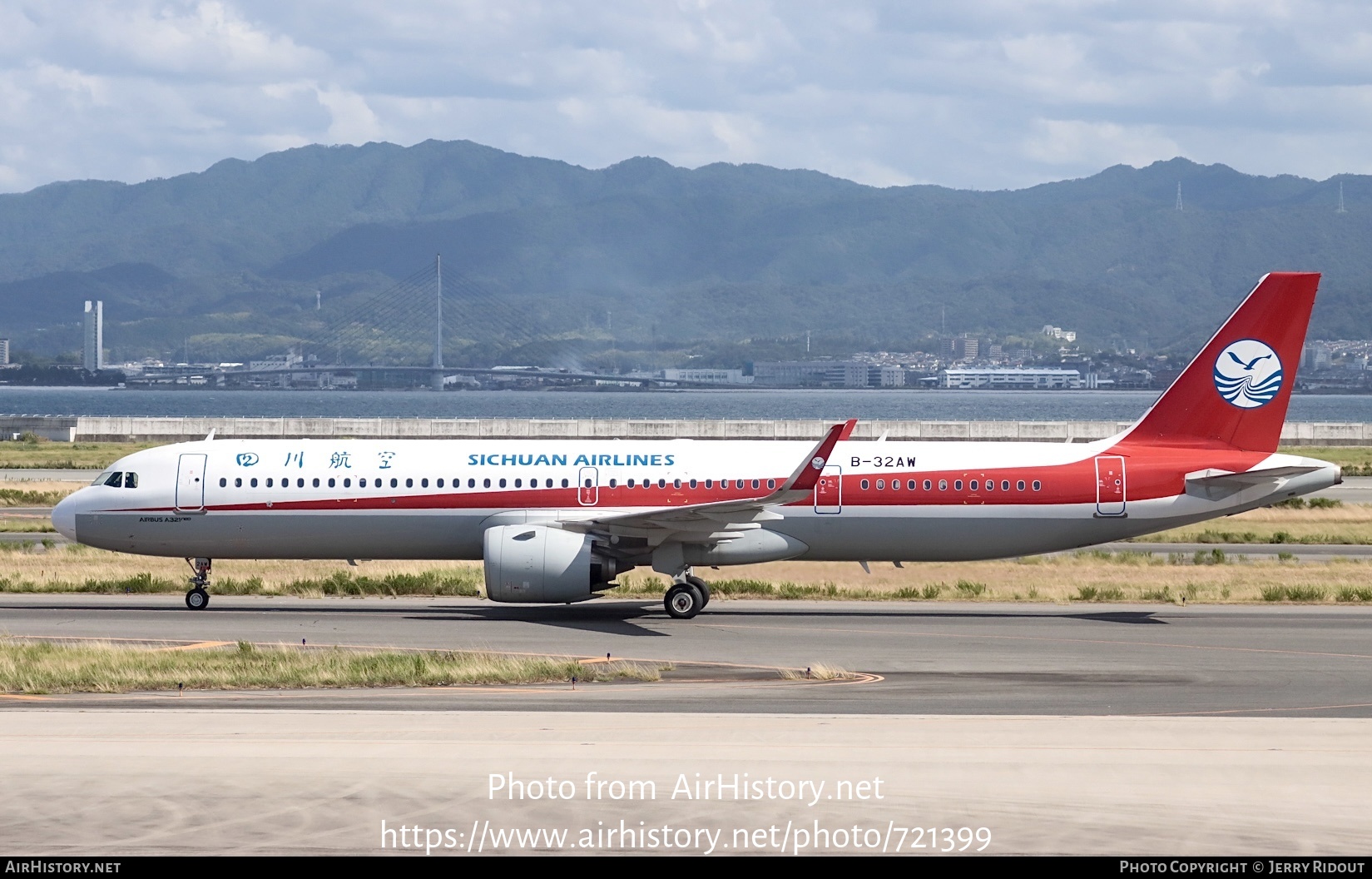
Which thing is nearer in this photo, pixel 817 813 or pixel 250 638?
pixel 817 813

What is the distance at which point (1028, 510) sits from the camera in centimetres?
3406

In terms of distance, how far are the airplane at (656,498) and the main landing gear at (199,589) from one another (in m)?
0.04

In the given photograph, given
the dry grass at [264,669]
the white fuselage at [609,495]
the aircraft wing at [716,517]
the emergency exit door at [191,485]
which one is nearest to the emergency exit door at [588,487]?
the white fuselage at [609,495]

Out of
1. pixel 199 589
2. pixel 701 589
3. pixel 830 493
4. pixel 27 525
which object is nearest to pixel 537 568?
pixel 701 589

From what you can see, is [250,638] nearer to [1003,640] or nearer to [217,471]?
[217,471]

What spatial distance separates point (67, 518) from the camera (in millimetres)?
33500

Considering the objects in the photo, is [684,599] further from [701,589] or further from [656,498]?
[656,498]

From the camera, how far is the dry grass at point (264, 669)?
76.7 feet

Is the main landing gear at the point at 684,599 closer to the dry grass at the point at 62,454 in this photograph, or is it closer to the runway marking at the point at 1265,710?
the runway marking at the point at 1265,710

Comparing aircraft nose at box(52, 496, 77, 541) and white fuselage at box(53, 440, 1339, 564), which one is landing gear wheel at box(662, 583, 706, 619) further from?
aircraft nose at box(52, 496, 77, 541)

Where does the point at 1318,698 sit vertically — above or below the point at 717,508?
below

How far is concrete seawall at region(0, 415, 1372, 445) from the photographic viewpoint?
106 meters
